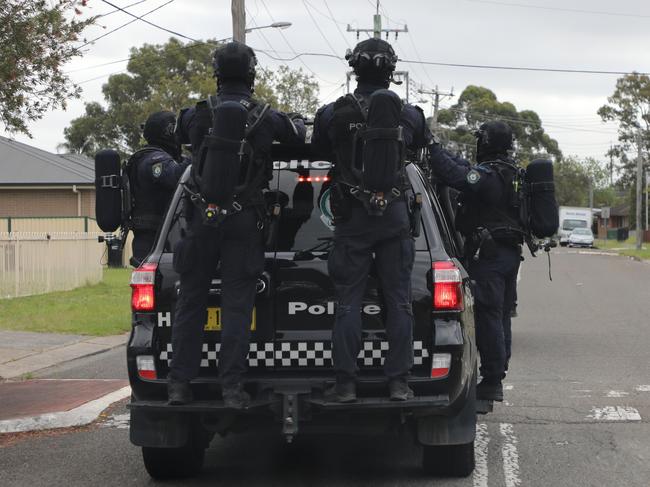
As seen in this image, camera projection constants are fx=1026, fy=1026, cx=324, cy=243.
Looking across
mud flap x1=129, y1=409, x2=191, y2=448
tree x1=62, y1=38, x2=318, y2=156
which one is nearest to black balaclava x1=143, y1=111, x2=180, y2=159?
mud flap x1=129, y1=409, x2=191, y2=448

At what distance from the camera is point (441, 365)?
5.29 meters

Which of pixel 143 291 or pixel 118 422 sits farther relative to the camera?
pixel 118 422

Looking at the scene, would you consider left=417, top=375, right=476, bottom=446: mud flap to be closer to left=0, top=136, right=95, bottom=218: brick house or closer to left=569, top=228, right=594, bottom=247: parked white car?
left=0, top=136, right=95, bottom=218: brick house

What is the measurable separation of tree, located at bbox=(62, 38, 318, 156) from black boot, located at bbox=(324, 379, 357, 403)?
146 ft

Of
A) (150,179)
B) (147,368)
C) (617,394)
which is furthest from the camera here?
(617,394)

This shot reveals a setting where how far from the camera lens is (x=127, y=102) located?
6038 centimetres

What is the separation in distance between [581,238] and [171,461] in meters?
61.3

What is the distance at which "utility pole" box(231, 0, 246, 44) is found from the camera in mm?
18125

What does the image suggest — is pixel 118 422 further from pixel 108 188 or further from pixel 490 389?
pixel 490 389

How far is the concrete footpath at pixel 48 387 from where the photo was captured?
7.84m

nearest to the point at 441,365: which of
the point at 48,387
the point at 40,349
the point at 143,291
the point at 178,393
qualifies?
the point at 178,393

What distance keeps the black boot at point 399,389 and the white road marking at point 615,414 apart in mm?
3119

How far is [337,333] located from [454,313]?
0.65 meters

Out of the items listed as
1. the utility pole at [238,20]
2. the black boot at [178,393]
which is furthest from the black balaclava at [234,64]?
the utility pole at [238,20]
